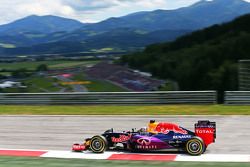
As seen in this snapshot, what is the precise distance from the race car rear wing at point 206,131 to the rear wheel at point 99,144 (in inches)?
93.4

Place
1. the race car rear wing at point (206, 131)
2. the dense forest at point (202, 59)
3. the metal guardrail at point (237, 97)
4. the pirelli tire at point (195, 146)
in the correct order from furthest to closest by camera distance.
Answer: the dense forest at point (202, 59) < the metal guardrail at point (237, 97) < the race car rear wing at point (206, 131) < the pirelli tire at point (195, 146)

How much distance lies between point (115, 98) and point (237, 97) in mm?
6160

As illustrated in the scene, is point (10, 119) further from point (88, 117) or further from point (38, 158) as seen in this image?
point (38, 158)

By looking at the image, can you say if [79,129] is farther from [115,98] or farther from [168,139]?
[115,98]

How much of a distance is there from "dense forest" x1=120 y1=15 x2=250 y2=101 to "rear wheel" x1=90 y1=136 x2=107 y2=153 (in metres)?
32.4

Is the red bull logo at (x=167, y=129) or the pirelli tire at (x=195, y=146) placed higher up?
the red bull logo at (x=167, y=129)

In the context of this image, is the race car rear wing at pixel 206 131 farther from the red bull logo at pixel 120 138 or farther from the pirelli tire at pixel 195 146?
the red bull logo at pixel 120 138

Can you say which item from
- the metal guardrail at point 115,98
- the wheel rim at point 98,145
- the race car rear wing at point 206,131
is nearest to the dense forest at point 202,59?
the metal guardrail at point 115,98

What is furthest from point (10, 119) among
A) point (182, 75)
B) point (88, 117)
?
point (182, 75)

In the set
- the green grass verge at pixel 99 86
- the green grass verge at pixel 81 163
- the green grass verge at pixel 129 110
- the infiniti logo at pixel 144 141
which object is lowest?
the green grass verge at pixel 81 163

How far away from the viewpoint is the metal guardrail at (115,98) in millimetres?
21359

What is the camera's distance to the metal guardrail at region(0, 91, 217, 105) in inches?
841

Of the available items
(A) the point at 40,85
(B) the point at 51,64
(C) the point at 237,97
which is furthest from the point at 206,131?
(B) the point at 51,64

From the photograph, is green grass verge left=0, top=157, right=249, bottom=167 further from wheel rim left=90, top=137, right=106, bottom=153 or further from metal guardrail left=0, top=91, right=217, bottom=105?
metal guardrail left=0, top=91, right=217, bottom=105
